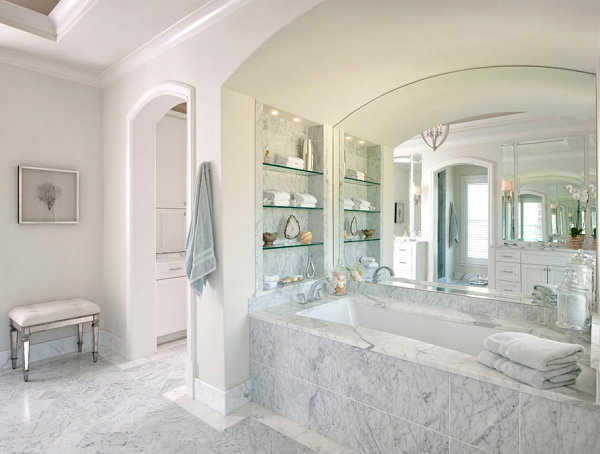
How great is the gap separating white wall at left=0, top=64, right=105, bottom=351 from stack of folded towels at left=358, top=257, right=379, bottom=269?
2.71 metres

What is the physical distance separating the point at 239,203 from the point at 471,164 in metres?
1.76

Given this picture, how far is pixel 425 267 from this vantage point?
3.01m

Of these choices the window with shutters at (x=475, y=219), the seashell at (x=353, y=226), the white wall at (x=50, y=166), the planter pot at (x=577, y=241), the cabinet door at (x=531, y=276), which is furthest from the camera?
the seashell at (x=353, y=226)

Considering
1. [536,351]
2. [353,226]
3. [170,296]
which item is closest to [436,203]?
[353,226]

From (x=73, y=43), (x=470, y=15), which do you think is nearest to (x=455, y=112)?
(x=470, y=15)

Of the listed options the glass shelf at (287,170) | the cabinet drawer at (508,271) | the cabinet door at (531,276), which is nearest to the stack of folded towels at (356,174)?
the glass shelf at (287,170)

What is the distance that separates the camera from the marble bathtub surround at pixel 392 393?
1537 mm

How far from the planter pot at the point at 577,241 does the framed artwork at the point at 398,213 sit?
1190mm

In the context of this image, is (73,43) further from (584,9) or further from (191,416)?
(584,9)

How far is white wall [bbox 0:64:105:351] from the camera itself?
3.25 m

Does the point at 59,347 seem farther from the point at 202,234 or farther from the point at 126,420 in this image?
the point at 202,234

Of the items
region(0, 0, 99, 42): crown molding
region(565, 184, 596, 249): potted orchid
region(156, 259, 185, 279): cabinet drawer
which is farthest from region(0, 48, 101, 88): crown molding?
region(565, 184, 596, 249): potted orchid

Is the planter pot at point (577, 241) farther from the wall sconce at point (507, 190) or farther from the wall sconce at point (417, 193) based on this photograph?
the wall sconce at point (417, 193)

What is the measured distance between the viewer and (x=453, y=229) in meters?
2.84
